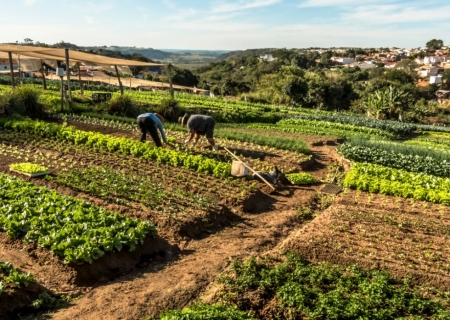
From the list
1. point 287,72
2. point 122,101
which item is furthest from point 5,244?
point 287,72

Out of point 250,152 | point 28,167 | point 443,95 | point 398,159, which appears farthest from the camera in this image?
point 443,95

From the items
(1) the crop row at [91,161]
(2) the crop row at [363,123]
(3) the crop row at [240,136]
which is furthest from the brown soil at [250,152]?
(2) the crop row at [363,123]

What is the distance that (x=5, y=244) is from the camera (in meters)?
6.94

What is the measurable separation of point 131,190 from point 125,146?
3387 mm

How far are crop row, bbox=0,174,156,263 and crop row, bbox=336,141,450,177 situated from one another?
9.94 meters

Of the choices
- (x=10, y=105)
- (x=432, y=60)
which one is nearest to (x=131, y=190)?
(x=10, y=105)

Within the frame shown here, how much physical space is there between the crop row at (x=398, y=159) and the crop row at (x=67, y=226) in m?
9.94

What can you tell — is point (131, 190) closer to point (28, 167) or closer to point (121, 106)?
point (28, 167)

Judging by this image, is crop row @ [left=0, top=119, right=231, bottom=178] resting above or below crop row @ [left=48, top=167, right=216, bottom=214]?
above

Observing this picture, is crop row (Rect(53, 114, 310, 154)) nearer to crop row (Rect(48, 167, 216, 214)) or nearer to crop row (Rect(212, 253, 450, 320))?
crop row (Rect(48, 167, 216, 214))

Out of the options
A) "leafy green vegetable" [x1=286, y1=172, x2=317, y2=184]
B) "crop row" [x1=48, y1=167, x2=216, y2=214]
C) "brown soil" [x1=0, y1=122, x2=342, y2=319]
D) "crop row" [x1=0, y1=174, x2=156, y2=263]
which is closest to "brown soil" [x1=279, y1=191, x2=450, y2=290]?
"brown soil" [x1=0, y1=122, x2=342, y2=319]

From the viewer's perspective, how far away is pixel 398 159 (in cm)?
1442

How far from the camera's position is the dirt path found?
217 inches

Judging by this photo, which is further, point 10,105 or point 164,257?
point 10,105
